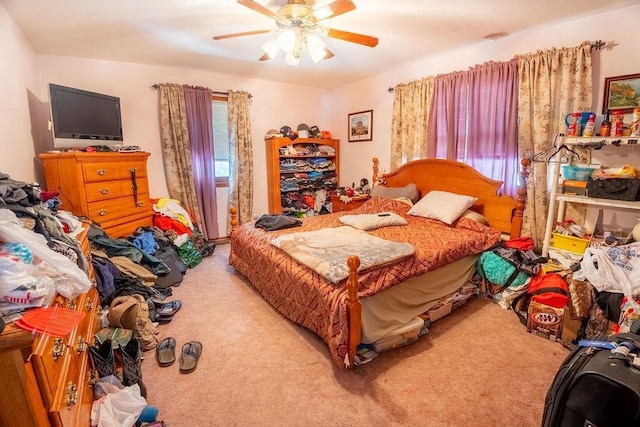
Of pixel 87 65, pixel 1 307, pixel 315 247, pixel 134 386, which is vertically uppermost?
pixel 87 65

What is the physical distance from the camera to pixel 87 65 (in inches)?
136

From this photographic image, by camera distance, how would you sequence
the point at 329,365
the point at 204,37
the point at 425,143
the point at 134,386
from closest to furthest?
the point at 134,386 < the point at 329,365 < the point at 204,37 < the point at 425,143

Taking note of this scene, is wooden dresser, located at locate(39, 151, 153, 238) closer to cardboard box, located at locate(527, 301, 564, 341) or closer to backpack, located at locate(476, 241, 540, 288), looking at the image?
backpack, located at locate(476, 241, 540, 288)

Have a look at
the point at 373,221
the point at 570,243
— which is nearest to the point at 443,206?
the point at 373,221

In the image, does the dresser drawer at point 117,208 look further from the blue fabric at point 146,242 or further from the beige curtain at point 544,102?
the beige curtain at point 544,102

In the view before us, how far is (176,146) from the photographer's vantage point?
4.03m

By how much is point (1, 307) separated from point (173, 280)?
2.40 m

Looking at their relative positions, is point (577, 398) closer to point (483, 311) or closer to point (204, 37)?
point (483, 311)

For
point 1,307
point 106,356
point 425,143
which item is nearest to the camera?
point 1,307

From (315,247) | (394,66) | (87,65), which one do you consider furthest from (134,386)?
(394,66)

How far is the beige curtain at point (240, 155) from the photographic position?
175 inches

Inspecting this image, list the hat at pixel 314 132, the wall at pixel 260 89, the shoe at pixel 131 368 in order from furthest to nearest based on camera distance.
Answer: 1. the hat at pixel 314 132
2. the wall at pixel 260 89
3. the shoe at pixel 131 368

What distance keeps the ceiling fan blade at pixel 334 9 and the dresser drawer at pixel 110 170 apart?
7.57 ft

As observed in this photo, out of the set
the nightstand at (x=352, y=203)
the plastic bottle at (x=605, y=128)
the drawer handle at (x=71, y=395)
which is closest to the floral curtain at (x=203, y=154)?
the nightstand at (x=352, y=203)
